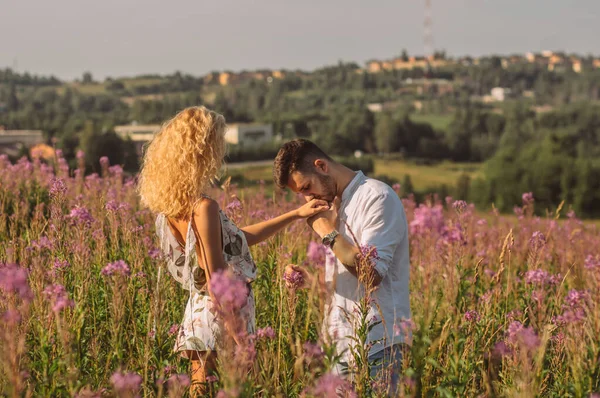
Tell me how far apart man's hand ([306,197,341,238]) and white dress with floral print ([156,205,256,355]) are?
0.37 metres

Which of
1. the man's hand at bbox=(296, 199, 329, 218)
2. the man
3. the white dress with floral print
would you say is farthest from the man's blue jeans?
the man's hand at bbox=(296, 199, 329, 218)

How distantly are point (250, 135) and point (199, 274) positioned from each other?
5344 inches

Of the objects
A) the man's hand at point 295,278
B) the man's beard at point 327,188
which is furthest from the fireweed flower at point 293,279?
the man's beard at point 327,188

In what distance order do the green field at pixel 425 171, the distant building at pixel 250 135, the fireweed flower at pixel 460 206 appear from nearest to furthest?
1. the fireweed flower at pixel 460 206
2. the green field at pixel 425 171
3. the distant building at pixel 250 135

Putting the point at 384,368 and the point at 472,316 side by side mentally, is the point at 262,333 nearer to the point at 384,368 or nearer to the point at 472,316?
the point at 384,368

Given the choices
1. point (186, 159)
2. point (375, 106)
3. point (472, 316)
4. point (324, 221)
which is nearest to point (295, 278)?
point (324, 221)

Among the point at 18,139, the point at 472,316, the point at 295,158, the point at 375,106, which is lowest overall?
the point at 375,106

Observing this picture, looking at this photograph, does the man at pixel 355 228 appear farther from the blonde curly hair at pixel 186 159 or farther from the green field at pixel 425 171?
the green field at pixel 425 171

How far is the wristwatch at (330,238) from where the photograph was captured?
131 inches

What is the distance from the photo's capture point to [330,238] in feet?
11.0

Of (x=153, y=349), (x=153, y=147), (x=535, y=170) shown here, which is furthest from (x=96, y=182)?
(x=535, y=170)

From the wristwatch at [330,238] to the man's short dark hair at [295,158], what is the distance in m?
0.41

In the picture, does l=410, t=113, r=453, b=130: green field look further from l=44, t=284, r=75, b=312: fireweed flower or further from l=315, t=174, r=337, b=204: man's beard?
l=44, t=284, r=75, b=312: fireweed flower

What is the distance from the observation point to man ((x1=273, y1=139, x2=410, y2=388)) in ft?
11.3
